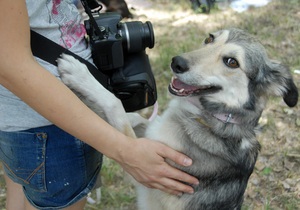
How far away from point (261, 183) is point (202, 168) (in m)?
1.29

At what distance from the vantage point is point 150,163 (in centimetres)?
129

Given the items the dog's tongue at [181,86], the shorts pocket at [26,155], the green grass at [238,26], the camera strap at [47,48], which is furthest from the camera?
the green grass at [238,26]

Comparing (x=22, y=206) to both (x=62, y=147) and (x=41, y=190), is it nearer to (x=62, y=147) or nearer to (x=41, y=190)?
(x=41, y=190)

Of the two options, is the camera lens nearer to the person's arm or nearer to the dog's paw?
the dog's paw

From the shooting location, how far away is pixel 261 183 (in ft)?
9.31

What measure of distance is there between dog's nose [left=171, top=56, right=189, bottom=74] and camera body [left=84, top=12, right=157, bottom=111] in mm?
231

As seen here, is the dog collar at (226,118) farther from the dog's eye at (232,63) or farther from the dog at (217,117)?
the dog's eye at (232,63)

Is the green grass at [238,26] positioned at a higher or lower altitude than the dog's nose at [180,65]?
lower

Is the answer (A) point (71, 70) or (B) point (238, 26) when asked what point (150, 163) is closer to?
(A) point (71, 70)

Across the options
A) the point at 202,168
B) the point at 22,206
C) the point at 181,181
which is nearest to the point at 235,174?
the point at 202,168

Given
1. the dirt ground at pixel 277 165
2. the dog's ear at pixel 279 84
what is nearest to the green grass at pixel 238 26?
the dirt ground at pixel 277 165

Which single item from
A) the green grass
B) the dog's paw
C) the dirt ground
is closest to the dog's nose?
the dog's paw

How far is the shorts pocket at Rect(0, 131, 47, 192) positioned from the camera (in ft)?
4.45

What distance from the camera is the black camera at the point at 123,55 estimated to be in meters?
1.45
